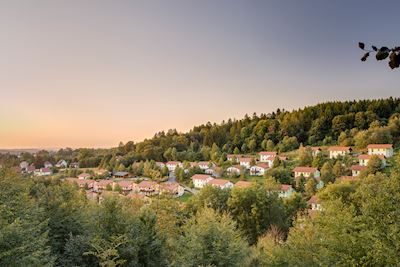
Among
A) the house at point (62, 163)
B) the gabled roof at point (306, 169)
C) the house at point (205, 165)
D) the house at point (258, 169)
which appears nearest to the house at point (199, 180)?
the house at point (258, 169)

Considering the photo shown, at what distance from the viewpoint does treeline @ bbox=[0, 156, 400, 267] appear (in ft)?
34.5

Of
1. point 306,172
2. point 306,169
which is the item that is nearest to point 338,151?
point 306,169

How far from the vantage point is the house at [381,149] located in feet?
256

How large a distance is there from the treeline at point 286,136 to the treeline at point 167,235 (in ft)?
249

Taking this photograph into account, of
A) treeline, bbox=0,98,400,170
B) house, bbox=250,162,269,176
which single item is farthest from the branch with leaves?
treeline, bbox=0,98,400,170

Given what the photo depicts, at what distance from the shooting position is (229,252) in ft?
49.4

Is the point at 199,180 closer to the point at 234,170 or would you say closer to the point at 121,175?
the point at 234,170

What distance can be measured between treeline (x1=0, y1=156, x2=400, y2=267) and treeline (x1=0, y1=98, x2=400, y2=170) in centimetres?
7576

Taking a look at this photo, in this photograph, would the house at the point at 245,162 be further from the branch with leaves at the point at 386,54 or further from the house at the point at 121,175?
the branch with leaves at the point at 386,54

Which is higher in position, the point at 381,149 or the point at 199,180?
the point at 381,149

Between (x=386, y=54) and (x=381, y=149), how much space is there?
288 ft

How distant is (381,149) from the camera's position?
258ft

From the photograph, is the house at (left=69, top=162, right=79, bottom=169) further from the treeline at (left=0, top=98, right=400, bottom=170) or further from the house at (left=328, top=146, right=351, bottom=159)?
the house at (left=328, top=146, right=351, bottom=159)

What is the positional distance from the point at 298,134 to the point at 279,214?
2976 inches
